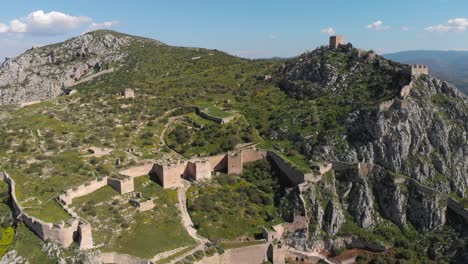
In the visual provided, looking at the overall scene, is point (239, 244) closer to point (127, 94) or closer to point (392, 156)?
point (392, 156)

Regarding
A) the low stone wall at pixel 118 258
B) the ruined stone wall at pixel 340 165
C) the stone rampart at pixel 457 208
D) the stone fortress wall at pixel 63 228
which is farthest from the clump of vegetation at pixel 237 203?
the stone rampart at pixel 457 208

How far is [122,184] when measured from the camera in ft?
128

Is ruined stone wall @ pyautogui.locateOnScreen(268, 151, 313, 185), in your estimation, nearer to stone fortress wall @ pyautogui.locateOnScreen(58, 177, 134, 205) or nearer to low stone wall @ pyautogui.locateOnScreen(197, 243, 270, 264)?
low stone wall @ pyautogui.locateOnScreen(197, 243, 270, 264)

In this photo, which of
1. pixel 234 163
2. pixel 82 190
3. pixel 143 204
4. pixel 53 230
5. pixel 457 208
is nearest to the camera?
pixel 53 230

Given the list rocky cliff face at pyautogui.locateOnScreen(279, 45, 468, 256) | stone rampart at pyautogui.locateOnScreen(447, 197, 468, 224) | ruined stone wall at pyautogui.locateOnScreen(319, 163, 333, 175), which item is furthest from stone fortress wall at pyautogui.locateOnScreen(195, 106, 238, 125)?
stone rampart at pyautogui.locateOnScreen(447, 197, 468, 224)

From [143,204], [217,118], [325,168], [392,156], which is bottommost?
[143,204]

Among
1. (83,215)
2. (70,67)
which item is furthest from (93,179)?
(70,67)

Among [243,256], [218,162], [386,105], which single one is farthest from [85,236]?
[386,105]

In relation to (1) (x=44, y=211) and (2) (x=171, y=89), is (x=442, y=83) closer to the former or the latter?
(2) (x=171, y=89)

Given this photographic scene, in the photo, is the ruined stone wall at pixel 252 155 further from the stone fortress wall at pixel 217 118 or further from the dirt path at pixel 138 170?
the dirt path at pixel 138 170

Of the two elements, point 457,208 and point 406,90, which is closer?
point 457,208

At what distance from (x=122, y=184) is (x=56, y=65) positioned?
77.1 m

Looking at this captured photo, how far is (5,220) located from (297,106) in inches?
1622

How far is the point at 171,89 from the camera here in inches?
3076
